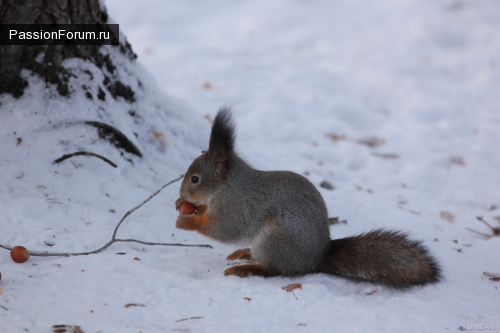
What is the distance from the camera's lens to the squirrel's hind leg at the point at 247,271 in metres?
2.46

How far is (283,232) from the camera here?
2457 millimetres

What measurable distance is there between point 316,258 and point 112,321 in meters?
0.93

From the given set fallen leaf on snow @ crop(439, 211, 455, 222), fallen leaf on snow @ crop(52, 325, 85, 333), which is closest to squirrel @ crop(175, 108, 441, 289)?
fallen leaf on snow @ crop(52, 325, 85, 333)

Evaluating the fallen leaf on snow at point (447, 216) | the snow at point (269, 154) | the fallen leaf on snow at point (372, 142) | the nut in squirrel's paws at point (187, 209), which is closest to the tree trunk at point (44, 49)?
the snow at point (269, 154)

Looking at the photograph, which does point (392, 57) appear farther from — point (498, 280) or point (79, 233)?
point (79, 233)

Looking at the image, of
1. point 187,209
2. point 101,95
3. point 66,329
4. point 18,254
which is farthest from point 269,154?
point 66,329

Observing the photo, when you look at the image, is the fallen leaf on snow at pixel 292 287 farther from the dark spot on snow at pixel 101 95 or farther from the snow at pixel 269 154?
the dark spot on snow at pixel 101 95

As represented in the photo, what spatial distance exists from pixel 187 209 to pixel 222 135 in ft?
1.30

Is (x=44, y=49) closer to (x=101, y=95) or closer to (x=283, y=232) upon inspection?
(x=101, y=95)

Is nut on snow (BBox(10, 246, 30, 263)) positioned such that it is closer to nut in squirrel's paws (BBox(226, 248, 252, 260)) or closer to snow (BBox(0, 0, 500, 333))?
snow (BBox(0, 0, 500, 333))

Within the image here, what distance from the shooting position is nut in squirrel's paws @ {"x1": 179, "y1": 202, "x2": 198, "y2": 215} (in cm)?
265

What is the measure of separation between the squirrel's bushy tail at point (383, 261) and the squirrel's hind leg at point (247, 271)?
0.26 meters

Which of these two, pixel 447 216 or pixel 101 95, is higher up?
pixel 101 95

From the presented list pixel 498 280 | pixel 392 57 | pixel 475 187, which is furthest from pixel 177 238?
pixel 392 57
